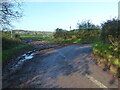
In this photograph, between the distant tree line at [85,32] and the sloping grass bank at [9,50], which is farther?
the distant tree line at [85,32]

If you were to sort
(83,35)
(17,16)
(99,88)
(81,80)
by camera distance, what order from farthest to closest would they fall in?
1. (83,35)
2. (17,16)
3. (81,80)
4. (99,88)

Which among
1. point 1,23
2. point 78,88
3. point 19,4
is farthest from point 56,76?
point 19,4

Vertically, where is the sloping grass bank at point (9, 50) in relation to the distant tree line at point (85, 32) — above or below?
below

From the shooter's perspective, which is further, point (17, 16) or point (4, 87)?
point (17, 16)

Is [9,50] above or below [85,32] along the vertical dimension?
below

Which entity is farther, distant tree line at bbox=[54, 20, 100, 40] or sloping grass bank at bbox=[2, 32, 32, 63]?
distant tree line at bbox=[54, 20, 100, 40]

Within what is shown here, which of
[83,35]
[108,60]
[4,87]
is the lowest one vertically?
[4,87]

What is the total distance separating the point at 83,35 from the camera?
28.2m

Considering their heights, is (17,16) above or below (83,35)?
above

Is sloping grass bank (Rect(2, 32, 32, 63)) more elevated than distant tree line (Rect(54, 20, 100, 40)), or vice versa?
distant tree line (Rect(54, 20, 100, 40))

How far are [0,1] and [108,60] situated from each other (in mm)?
12481

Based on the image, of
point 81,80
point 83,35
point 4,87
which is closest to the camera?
point 4,87

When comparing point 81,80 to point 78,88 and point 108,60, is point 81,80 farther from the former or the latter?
point 108,60

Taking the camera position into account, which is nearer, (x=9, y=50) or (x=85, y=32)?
(x=9, y=50)
